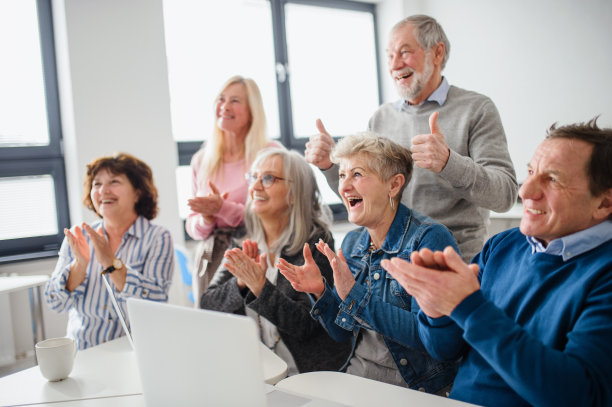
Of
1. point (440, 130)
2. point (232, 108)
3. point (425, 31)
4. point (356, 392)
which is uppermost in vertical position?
point (425, 31)

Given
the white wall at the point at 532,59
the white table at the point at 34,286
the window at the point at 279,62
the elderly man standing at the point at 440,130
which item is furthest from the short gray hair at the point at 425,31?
the window at the point at 279,62

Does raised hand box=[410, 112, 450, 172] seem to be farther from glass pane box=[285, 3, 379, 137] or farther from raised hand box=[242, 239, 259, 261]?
glass pane box=[285, 3, 379, 137]

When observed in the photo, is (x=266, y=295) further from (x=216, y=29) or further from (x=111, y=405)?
(x=216, y=29)

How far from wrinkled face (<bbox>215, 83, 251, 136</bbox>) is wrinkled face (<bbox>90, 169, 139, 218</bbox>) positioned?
62 cm

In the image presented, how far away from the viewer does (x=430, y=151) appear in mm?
1733

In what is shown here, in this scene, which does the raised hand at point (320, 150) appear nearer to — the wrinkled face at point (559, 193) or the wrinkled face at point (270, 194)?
the wrinkled face at point (270, 194)

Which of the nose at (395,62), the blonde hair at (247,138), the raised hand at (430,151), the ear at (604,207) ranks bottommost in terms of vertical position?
the ear at (604,207)

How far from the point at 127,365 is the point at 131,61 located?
2873mm

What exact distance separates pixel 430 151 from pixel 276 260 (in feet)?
2.63

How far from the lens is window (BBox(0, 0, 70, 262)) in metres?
3.79

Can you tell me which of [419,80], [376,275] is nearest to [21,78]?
[419,80]

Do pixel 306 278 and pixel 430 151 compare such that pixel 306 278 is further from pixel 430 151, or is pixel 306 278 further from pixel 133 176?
pixel 133 176

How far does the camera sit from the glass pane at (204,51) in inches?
177

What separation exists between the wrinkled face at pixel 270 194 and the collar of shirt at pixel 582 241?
4.22 feet
